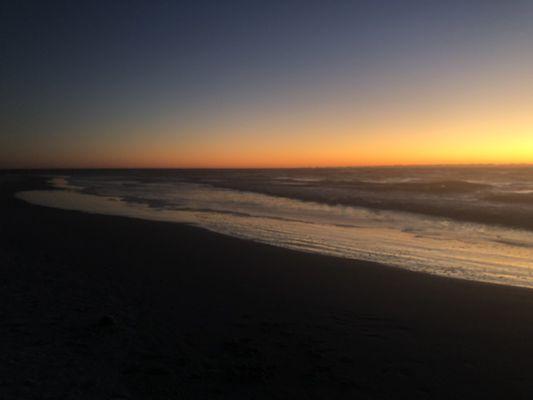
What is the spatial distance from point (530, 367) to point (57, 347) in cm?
784

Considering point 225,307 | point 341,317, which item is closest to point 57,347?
point 225,307

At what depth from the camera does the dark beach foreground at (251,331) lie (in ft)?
18.2

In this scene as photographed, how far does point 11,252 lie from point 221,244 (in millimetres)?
7264

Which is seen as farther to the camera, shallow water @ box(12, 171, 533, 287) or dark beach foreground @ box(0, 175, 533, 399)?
shallow water @ box(12, 171, 533, 287)

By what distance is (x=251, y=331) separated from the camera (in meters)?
7.41

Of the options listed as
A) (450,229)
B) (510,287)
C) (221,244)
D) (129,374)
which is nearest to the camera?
(129,374)

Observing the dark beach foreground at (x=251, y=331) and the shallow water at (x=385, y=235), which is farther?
the shallow water at (x=385, y=235)

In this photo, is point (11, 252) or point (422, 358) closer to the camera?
point (422, 358)

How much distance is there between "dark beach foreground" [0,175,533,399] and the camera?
5562 millimetres

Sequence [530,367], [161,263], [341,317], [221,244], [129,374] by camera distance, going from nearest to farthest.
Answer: [129,374] < [530,367] < [341,317] < [161,263] < [221,244]

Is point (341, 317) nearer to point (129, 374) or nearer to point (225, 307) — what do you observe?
point (225, 307)

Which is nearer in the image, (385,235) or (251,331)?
(251,331)

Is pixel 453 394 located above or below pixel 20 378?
below

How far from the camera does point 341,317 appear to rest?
8.11 meters
